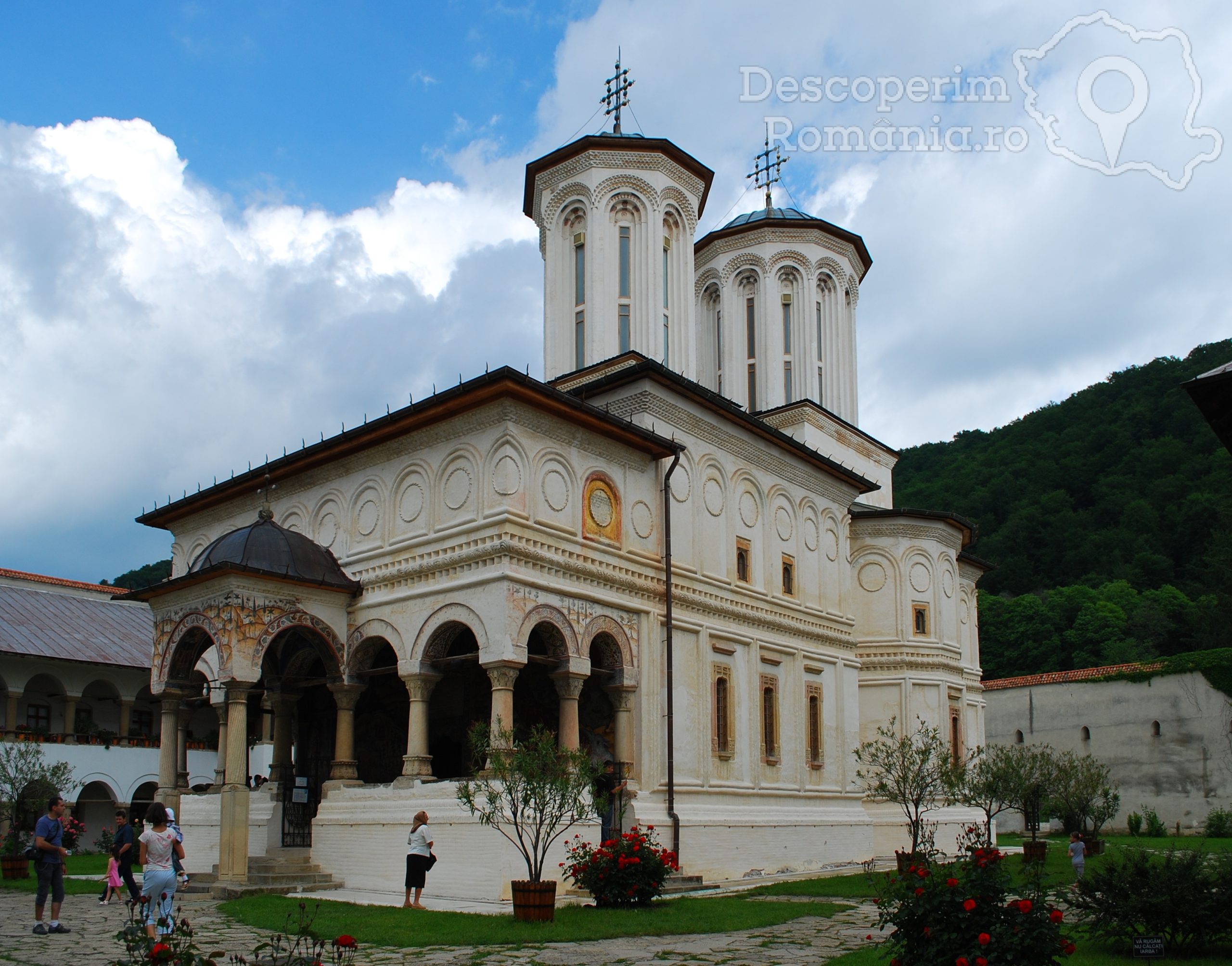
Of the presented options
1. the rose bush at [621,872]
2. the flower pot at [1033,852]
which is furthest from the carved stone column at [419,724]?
the flower pot at [1033,852]

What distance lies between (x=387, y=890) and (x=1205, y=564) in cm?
Answer: 4342

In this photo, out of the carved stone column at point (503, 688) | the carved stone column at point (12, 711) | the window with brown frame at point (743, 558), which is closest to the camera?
the carved stone column at point (503, 688)

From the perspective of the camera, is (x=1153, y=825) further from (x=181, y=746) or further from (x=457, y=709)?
(x=181, y=746)

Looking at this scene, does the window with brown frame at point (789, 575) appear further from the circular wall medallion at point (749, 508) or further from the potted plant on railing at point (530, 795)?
the potted plant on railing at point (530, 795)

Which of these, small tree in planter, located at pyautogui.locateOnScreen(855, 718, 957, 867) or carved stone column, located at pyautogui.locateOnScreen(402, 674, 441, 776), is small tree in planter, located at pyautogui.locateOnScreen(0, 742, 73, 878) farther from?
small tree in planter, located at pyautogui.locateOnScreen(855, 718, 957, 867)

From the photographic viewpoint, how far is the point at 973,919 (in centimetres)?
675

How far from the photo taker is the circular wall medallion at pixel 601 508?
659 inches

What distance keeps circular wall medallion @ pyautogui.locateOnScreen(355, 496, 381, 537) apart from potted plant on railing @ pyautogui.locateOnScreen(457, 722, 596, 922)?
4682 millimetres

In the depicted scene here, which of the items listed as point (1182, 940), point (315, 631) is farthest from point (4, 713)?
point (1182, 940)

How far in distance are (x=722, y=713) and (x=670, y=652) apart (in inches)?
80.4

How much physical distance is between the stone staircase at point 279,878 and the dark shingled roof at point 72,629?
17051 mm

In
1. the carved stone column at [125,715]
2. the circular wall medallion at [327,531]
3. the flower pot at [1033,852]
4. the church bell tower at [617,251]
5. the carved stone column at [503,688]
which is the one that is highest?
the church bell tower at [617,251]

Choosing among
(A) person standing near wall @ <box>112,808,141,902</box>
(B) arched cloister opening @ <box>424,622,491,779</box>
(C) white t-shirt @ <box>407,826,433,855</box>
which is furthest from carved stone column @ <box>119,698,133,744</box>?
(C) white t-shirt @ <box>407,826,433,855</box>

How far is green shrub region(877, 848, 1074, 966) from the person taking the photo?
6.61 m
